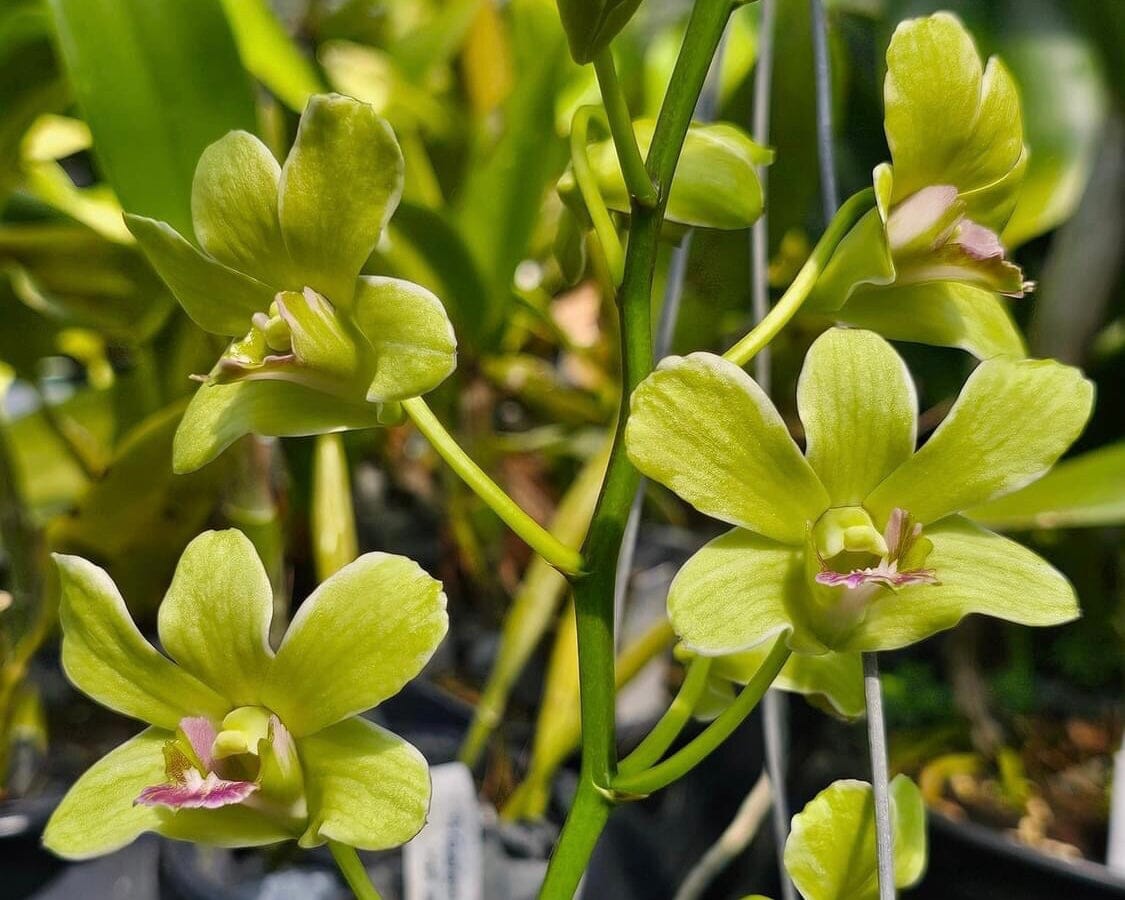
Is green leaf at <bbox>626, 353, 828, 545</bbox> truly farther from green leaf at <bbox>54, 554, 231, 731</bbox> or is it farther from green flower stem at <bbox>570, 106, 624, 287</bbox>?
green leaf at <bbox>54, 554, 231, 731</bbox>

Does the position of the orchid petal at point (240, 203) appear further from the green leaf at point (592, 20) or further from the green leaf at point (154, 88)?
the green leaf at point (154, 88)

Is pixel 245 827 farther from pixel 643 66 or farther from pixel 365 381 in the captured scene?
pixel 643 66

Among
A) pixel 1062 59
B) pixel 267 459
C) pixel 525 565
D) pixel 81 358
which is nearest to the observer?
pixel 267 459

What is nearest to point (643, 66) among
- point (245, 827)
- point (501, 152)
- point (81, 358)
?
point (501, 152)

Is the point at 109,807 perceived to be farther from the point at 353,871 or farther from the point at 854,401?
the point at 854,401

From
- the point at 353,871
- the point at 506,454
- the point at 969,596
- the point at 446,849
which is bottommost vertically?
the point at 506,454

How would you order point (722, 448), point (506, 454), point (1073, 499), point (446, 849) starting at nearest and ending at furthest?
point (722, 448)
point (446, 849)
point (1073, 499)
point (506, 454)

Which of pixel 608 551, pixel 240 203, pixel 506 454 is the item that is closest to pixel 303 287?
pixel 240 203
